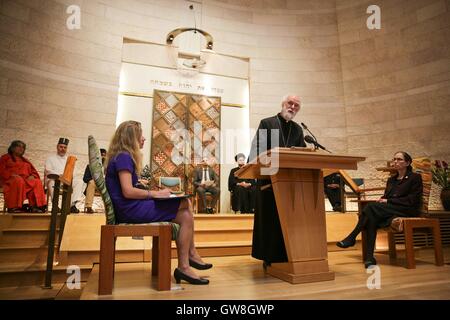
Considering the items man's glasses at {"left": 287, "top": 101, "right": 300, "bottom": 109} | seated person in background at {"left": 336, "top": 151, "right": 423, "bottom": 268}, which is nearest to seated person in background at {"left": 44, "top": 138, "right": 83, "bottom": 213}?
man's glasses at {"left": 287, "top": 101, "right": 300, "bottom": 109}

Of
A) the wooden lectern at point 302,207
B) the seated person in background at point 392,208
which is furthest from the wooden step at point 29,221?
the seated person in background at point 392,208

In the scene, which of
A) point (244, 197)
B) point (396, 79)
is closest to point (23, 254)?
point (244, 197)

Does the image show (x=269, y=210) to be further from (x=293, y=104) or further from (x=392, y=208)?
(x=392, y=208)

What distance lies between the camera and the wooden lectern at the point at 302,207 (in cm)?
198

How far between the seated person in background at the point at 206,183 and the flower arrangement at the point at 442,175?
363cm

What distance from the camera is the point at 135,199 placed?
6.28 ft

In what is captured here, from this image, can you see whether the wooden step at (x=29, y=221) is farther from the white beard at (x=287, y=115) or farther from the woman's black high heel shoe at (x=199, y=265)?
the white beard at (x=287, y=115)

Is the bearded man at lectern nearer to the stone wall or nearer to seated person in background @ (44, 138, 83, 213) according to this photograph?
seated person in background @ (44, 138, 83, 213)

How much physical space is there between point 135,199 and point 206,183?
3.63 meters

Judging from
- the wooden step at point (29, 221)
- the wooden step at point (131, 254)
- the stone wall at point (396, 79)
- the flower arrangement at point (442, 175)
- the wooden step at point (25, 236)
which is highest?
the stone wall at point (396, 79)

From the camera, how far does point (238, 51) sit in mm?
6895

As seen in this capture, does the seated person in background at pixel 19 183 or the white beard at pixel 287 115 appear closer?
the white beard at pixel 287 115

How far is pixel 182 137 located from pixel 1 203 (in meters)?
3.35
